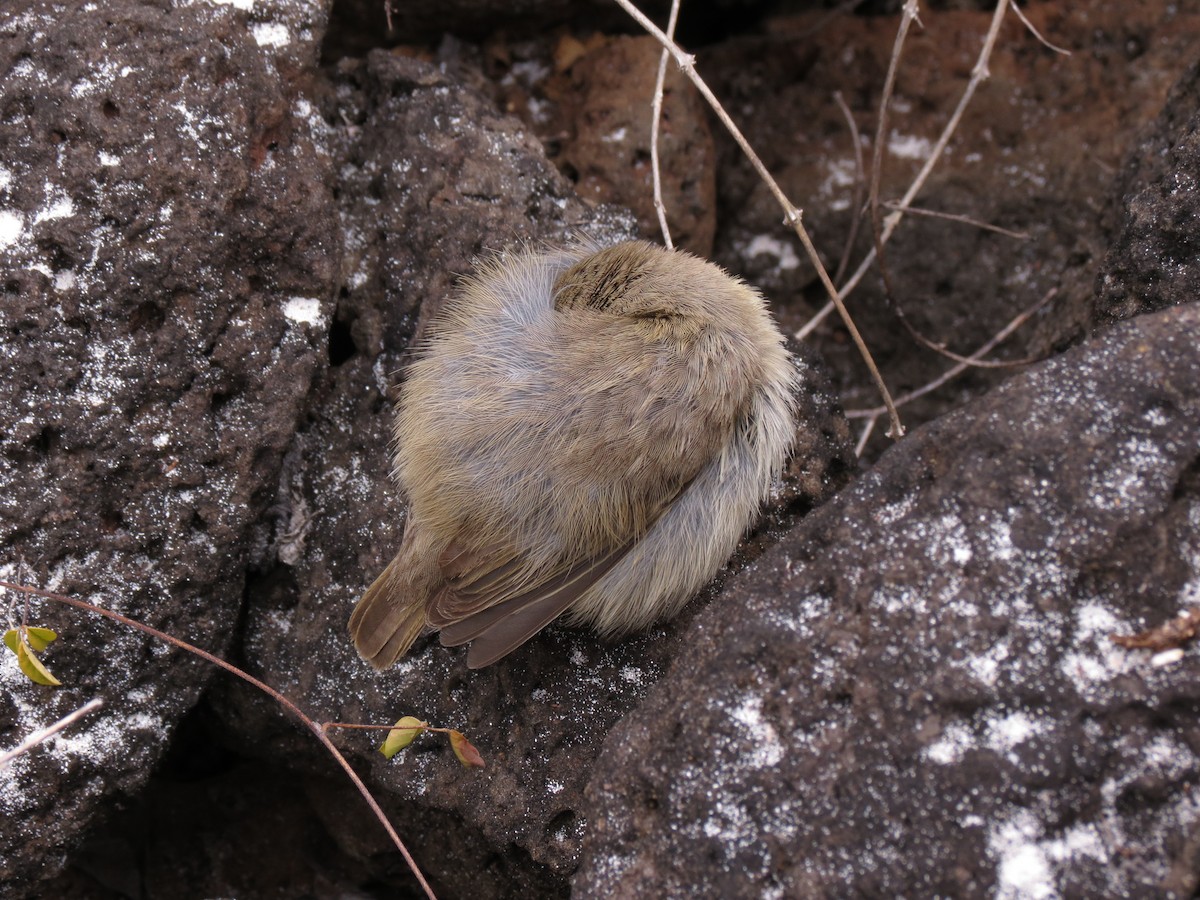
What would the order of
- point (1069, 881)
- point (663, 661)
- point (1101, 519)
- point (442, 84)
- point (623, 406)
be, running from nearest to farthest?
point (1069, 881) → point (1101, 519) → point (623, 406) → point (663, 661) → point (442, 84)

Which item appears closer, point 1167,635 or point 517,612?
point 1167,635

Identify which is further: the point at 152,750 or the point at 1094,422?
the point at 152,750

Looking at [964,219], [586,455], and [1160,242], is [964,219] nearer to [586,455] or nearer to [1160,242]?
[1160,242]

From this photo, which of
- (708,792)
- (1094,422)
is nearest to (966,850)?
(708,792)

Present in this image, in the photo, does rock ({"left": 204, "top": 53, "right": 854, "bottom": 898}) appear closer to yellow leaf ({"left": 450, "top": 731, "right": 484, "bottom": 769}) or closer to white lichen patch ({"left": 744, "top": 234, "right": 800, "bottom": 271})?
yellow leaf ({"left": 450, "top": 731, "right": 484, "bottom": 769})

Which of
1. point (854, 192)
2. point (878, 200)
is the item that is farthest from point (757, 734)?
point (854, 192)

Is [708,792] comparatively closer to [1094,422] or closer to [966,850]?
[966,850]
